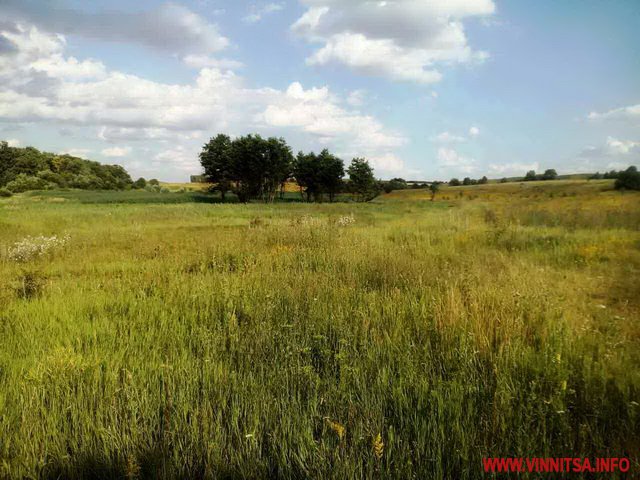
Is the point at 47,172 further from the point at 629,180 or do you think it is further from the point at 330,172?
the point at 629,180

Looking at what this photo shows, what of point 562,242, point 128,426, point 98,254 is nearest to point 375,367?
point 128,426

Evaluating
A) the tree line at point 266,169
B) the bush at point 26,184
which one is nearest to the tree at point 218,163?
the tree line at point 266,169

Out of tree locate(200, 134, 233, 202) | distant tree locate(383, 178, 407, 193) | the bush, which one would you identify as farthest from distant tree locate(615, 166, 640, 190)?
the bush

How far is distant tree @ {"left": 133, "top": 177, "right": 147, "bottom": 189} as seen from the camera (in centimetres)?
11844

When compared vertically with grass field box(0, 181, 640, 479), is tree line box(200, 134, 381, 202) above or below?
above

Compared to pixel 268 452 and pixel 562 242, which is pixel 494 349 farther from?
pixel 562 242

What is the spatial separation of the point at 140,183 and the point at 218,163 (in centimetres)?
6896

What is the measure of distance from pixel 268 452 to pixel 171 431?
0.72 metres

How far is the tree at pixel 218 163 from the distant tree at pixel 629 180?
190ft

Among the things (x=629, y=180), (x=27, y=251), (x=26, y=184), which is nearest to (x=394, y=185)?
(x=629, y=180)

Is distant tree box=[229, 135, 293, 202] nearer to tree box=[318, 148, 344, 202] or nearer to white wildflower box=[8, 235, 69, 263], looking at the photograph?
tree box=[318, 148, 344, 202]

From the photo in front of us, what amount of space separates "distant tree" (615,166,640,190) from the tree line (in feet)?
156

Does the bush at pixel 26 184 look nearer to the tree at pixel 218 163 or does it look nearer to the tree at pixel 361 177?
the tree at pixel 218 163

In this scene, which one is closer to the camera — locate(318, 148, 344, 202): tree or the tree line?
the tree line
